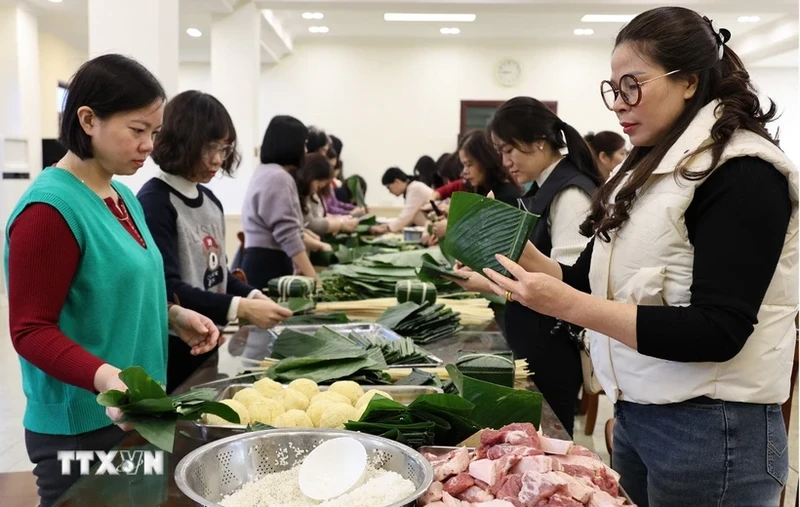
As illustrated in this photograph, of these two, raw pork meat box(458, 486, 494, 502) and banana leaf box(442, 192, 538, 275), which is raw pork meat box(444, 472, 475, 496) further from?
banana leaf box(442, 192, 538, 275)

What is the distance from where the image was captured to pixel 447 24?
1130 cm

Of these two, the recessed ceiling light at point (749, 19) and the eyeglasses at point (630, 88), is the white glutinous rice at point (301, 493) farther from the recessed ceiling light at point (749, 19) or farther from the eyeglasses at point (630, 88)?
the recessed ceiling light at point (749, 19)

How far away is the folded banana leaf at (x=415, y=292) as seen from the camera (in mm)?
2912

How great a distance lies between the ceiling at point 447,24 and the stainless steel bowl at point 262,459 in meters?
7.58

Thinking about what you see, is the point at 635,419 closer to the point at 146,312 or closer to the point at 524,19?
the point at 146,312

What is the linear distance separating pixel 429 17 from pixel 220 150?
29.3 ft

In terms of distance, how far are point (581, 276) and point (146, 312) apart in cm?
109

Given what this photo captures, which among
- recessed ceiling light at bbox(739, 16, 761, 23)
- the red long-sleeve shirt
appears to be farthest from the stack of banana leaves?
recessed ceiling light at bbox(739, 16, 761, 23)

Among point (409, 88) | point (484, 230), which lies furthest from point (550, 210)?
point (409, 88)

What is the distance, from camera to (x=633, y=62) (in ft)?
4.93

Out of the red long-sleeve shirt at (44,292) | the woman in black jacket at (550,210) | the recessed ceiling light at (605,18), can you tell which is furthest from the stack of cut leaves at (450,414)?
the recessed ceiling light at (605,18)

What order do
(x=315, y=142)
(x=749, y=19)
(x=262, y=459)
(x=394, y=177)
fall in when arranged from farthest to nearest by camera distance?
(x=749, y=19) → (x=394, y=177) → (x=315, y=142) → (x=262, y=459)

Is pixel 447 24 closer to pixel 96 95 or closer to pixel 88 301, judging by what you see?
pixel 96 95

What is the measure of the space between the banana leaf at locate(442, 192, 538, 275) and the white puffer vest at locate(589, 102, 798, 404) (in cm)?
26
